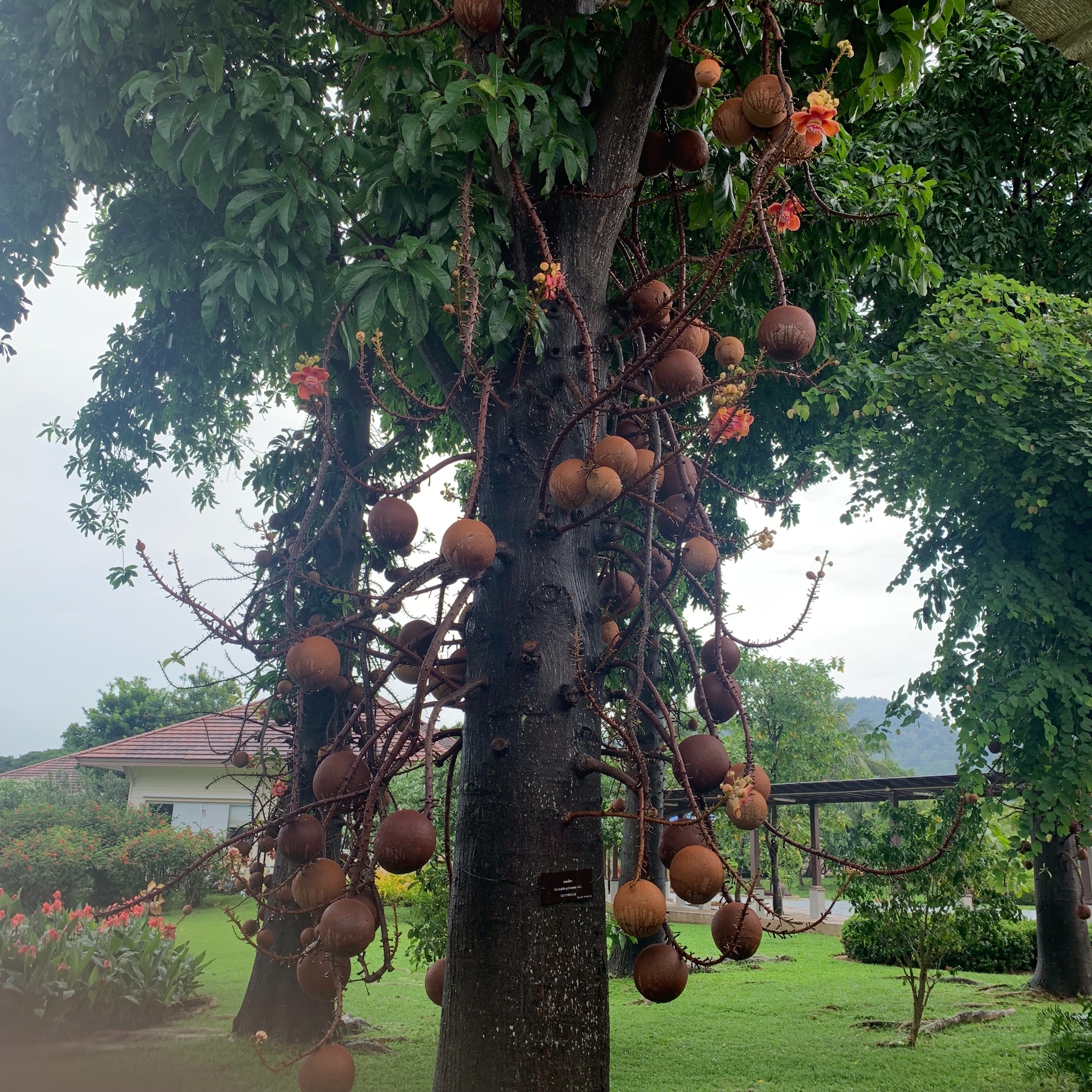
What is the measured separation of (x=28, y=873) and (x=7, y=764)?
17.1ft

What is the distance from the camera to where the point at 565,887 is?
179cm

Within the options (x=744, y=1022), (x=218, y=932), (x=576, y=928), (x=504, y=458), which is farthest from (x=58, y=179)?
(x=218, y=932)

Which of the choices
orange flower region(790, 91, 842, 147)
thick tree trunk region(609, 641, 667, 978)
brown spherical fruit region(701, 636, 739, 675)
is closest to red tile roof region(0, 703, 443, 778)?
thick tree trunk region(609, 641, 667, 978)

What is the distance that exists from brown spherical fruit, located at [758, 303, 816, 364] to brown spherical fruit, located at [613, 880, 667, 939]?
3.75 ft

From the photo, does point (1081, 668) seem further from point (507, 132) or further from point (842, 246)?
point (507, 132)

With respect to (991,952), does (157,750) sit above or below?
above

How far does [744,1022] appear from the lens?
6.80m

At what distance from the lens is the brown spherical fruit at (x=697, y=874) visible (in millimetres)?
1625

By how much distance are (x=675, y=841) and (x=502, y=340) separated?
1.33 meters

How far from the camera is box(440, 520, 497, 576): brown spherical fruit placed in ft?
5.72

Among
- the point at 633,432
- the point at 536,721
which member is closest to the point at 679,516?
the point at 633,432

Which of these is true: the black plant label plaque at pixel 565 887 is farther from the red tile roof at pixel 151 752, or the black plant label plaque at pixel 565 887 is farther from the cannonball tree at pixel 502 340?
the red tile roof at pixel 151 752

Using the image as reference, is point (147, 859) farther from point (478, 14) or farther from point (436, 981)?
point (478, 14)

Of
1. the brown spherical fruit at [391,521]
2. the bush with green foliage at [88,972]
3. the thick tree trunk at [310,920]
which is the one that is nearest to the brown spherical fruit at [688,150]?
the brown spherical fruit at [391,521]
